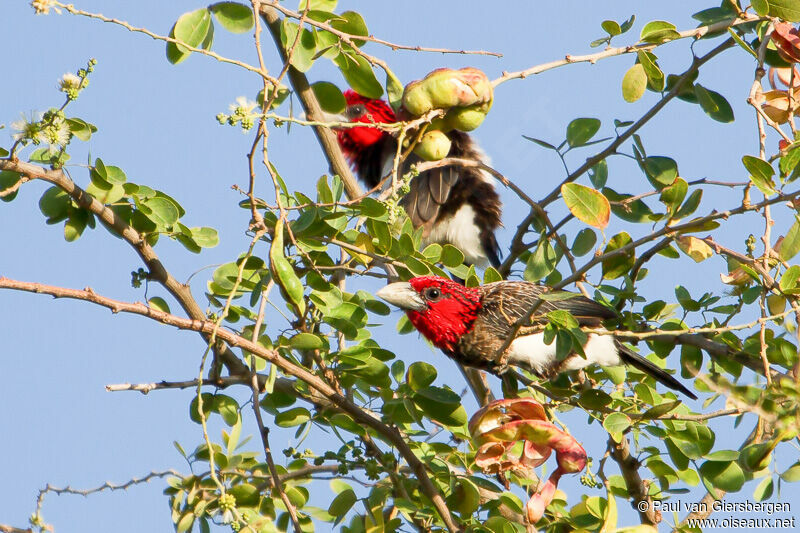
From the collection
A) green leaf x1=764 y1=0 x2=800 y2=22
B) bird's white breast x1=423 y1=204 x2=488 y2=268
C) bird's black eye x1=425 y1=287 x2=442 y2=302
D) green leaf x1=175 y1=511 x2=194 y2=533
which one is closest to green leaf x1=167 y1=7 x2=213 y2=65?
bird's black eye x1=425 y1=287 x2=442 y2=302

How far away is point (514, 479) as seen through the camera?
2.90 metres

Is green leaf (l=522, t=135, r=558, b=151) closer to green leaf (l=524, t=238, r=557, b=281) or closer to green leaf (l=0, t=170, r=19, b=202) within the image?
green leaf (l=524, t=238, r=557, b=281)

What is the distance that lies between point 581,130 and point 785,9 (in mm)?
710

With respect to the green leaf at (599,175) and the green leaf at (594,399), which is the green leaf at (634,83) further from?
the green leaf at (594,399)

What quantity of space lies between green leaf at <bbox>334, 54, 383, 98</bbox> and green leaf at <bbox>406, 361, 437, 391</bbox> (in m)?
0.88

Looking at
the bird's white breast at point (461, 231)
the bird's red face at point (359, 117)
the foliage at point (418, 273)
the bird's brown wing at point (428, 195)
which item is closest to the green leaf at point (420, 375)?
the foliage at point (418, 273)

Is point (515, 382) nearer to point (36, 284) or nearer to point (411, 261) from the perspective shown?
point (411, 261)

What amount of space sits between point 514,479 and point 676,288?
82 cm

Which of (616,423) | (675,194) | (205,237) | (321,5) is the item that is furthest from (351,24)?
(616,423)

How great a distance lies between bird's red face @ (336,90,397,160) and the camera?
4711mm

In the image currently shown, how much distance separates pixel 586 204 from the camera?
96.9 inches

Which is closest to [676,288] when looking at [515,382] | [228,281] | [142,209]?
[515,382]

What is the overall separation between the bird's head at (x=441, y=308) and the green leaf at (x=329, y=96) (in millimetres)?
721

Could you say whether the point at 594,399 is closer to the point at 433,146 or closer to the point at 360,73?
the point at 433,146
